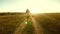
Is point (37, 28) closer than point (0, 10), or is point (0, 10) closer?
point (37, 28)

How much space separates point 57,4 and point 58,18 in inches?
5.7

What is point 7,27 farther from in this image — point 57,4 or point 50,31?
point 57,4

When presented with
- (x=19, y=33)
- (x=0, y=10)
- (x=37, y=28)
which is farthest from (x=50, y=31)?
(x=0, y=10)

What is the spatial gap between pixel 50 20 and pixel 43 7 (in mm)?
162

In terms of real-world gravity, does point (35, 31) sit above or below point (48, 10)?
below

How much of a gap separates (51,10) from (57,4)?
0.06 m

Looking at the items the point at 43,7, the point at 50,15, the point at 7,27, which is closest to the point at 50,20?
the point at 50,15

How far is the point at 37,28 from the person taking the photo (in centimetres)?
72

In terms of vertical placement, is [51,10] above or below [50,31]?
above

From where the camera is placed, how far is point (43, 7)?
873 mm

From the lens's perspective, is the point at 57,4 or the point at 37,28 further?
the point at 57,4

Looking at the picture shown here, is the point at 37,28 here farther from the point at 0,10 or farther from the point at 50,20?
the point at 0,10

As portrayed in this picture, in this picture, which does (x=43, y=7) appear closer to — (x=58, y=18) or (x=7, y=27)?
(x=58, y=18)

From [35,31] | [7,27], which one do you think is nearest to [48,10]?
[35,31]
